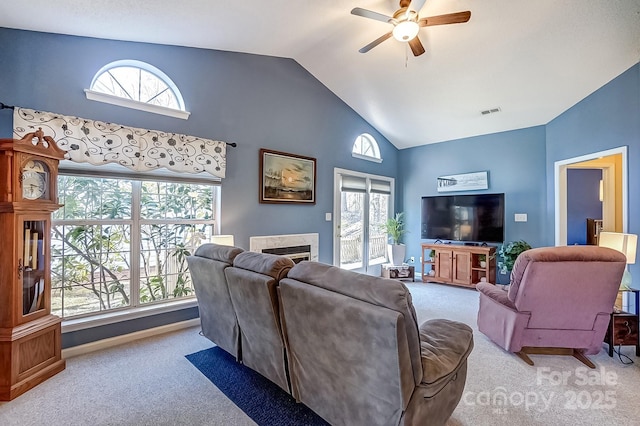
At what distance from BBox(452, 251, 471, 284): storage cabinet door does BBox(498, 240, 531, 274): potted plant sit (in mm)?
489

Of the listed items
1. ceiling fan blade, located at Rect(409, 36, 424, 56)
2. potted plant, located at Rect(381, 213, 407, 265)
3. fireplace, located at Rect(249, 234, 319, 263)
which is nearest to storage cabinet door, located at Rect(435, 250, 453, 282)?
potted plant, located at Rect(381, 213, 407, 265)

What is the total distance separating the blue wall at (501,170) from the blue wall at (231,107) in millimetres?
1086

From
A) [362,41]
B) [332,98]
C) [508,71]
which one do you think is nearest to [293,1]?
[362,41]

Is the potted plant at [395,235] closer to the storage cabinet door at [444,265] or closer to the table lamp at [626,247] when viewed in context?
the storage cabinet door at [444,265]

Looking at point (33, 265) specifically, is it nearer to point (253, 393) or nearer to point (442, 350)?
point (253, 393)

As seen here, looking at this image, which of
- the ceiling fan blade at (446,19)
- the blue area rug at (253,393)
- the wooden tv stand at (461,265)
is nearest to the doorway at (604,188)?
the wooden tv stand at (461,265)

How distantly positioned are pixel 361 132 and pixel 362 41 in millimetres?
2001

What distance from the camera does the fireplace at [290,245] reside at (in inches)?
154

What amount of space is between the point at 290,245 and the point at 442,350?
9.56 ft

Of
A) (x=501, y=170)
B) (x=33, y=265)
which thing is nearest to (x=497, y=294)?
(x=501, y=170)

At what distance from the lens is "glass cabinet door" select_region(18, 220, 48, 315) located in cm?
219

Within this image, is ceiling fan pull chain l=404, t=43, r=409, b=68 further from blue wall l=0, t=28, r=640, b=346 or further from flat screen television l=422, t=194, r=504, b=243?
flat screen television l=422, t=194, r=504, b=243

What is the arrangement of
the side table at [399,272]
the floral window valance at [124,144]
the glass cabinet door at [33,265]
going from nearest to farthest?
1. the glass cabinet door at [33,265]
2. the floral window valance at [124,144]
3. the side table at [399,272]

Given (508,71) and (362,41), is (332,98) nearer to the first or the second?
(362,41)
